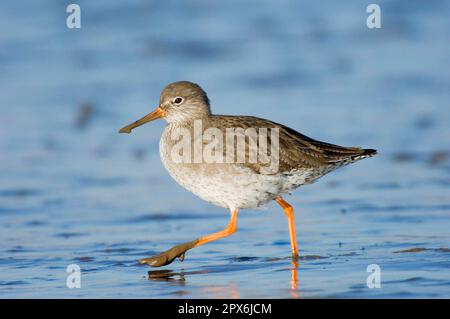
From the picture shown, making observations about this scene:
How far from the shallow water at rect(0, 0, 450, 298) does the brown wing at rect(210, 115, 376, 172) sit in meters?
0.92

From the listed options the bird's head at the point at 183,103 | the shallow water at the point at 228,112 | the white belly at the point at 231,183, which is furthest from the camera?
the bird's head at the point at 183,103


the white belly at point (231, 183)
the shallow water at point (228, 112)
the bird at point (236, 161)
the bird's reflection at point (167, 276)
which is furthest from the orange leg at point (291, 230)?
the bird's reflection at point (167, 276)

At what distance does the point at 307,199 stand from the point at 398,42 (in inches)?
353

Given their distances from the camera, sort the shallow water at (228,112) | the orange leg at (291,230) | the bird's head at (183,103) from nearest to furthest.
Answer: the shallow water at (228,112)
the orange leg at (291,230)
the bird's head at (183,103)

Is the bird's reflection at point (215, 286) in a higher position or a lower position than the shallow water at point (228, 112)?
lower

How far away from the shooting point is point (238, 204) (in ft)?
30.3

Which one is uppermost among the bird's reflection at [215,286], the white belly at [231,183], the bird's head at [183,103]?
the bird's head at [183,103]

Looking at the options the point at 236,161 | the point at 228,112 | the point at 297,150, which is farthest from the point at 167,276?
the point at 228,112

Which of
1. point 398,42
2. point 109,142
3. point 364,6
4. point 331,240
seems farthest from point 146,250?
point 364,6

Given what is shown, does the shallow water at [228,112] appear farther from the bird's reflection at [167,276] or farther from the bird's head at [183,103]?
the bird's head at [183,103]

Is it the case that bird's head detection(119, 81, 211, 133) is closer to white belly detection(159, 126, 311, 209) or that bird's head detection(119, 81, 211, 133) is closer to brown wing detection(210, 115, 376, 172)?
brown wing detection(210, 115, 376, 172)

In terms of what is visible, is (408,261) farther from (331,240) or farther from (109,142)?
(109,142)

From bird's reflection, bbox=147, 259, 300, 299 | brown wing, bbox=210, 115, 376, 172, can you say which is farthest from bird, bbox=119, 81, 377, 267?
bird's reflection, bbox=147, 259, 300, 299

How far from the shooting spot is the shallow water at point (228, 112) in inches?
344
